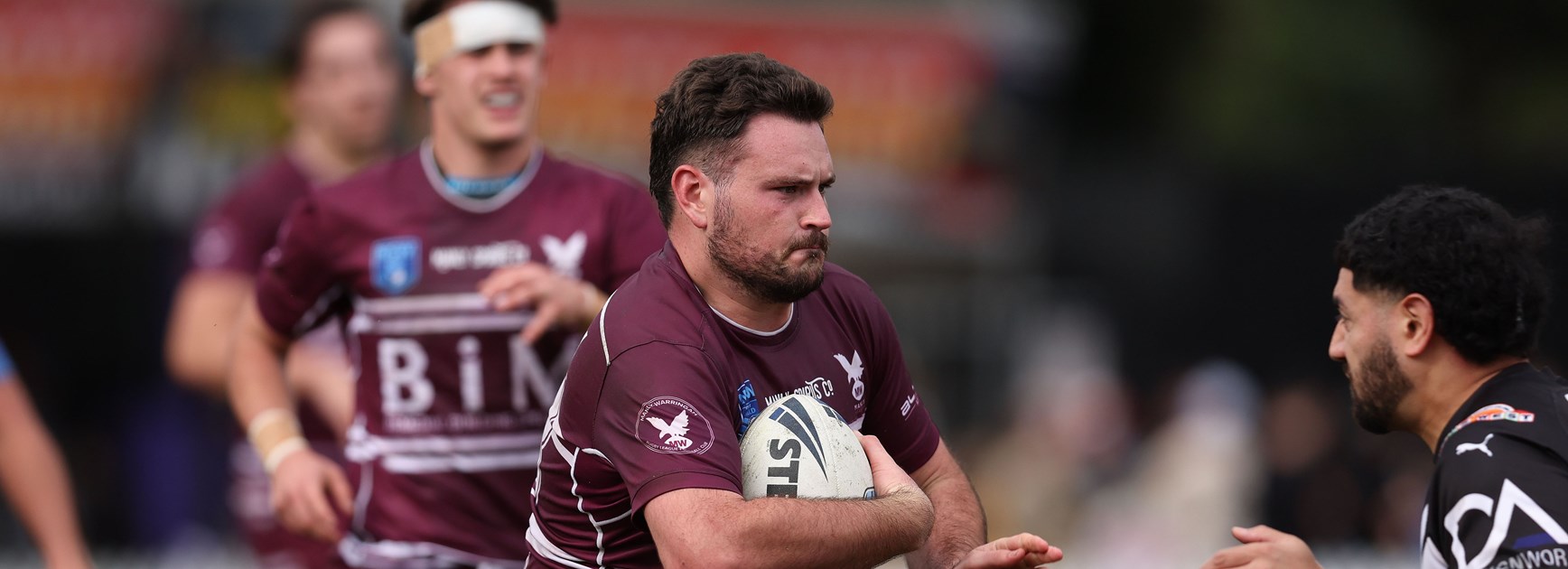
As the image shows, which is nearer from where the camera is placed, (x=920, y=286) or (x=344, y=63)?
(x=344, y=63)

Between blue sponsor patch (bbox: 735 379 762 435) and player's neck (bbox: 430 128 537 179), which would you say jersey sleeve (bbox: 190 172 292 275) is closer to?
player's neck (bbox: 430 128 537 179)

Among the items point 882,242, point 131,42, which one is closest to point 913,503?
point 882,242

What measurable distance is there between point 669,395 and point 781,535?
42cm

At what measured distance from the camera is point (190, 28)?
52.7ft

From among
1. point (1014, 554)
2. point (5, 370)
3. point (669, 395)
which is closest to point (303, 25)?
point (5, 370)

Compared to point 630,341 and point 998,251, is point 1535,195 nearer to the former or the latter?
point 998,251

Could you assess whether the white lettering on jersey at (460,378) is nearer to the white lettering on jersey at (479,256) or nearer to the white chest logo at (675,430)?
the white lettering on jersey at (479,256)

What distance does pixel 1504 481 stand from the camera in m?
4.39

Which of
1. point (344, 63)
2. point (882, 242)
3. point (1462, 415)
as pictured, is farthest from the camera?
point (882, 242)

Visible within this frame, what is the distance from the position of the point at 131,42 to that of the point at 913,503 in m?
13.4

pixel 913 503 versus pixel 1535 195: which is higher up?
pixel 913 503

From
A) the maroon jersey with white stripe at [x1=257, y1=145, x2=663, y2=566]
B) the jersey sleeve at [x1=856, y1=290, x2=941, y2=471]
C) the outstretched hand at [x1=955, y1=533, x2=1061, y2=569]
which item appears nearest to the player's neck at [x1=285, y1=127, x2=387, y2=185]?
the maroon jersey with white stripe at [x1=257, y1=145, x2=663, y2=566]

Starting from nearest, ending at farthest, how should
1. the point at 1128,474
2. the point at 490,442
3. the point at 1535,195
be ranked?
the point at 490,442 → the point at 1535,195 → the point at 1128,474

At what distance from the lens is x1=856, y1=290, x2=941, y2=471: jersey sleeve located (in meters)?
4.97
